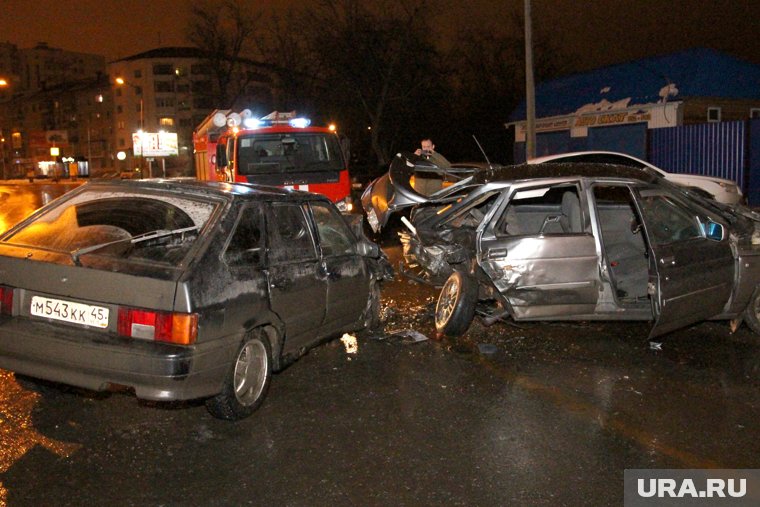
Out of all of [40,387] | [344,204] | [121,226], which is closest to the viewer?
[121,226]

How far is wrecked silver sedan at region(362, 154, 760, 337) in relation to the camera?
19.8ft

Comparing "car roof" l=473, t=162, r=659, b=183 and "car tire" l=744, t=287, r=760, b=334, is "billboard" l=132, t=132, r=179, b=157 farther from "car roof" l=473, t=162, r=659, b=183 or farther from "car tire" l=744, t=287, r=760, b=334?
"car tire" l=744, t=287, r=760, b=334

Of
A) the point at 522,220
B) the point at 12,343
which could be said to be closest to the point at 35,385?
the point at 12,343

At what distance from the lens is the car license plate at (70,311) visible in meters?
4.14

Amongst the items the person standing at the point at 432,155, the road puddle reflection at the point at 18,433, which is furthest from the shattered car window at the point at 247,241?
the person standing at the point at 432,155

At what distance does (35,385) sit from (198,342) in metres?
1.90

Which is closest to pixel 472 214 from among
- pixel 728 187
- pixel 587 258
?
pixel 587 258

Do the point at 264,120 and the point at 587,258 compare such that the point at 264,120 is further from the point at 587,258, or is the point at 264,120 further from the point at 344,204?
the point at 587,258

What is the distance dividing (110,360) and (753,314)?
5.83 m

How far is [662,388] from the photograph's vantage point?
5.43 metres

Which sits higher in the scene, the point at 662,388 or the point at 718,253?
the point at 718,253

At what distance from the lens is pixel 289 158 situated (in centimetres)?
1205

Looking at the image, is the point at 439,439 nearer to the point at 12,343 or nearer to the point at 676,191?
the point at 12,343

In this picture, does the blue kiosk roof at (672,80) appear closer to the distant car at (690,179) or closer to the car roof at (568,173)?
the distant car at (690,179)
